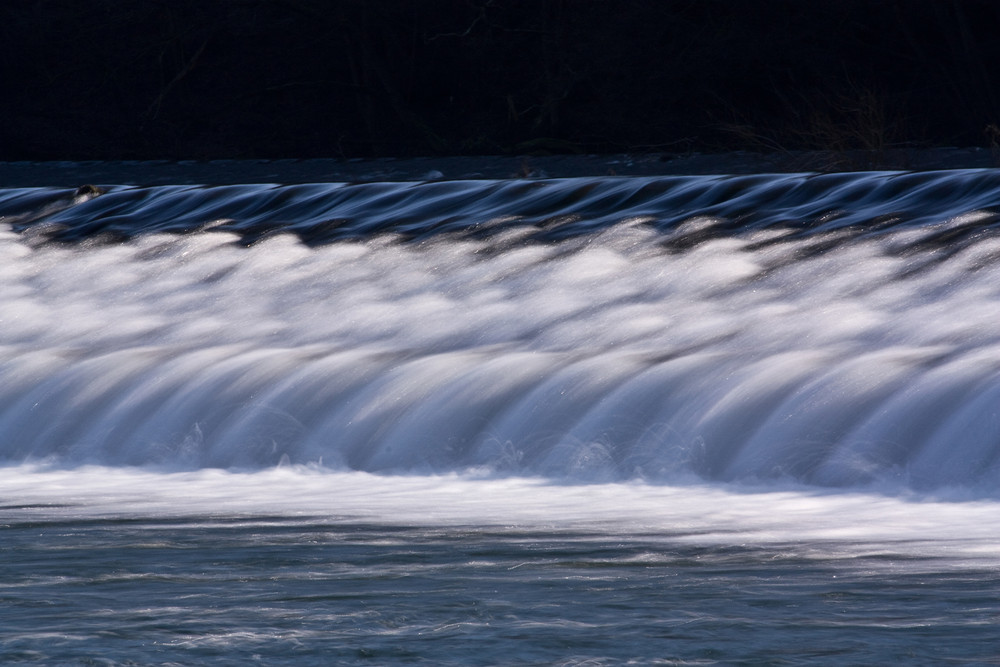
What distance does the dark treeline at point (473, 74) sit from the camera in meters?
24.9

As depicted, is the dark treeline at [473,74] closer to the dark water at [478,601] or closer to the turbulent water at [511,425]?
the turbulent water at [511,425]

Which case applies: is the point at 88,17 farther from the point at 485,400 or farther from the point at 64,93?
the point at 485,400

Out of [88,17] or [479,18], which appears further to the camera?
[88,17]

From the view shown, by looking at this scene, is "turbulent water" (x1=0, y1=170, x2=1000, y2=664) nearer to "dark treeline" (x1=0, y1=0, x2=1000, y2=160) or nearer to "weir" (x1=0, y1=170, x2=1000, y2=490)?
"weir" (x1=0, y1=170, x2=1000, y2=490)

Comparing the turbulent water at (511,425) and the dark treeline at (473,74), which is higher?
the dark treeline at (473,74)

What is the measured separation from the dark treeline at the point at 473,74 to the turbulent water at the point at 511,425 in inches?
436

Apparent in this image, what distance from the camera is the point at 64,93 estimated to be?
31.8 metres

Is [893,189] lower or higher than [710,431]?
higher

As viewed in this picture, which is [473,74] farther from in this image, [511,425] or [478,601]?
[478,601]

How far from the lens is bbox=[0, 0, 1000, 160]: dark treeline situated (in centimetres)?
2488

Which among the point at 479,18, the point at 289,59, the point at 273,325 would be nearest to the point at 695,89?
the point at 479,18

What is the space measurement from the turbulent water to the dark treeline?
36.4 ft

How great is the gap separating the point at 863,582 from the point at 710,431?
6.67ft

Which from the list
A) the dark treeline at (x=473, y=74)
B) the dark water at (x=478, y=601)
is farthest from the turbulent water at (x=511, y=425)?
the dark treeline at (x=473, y=74)
